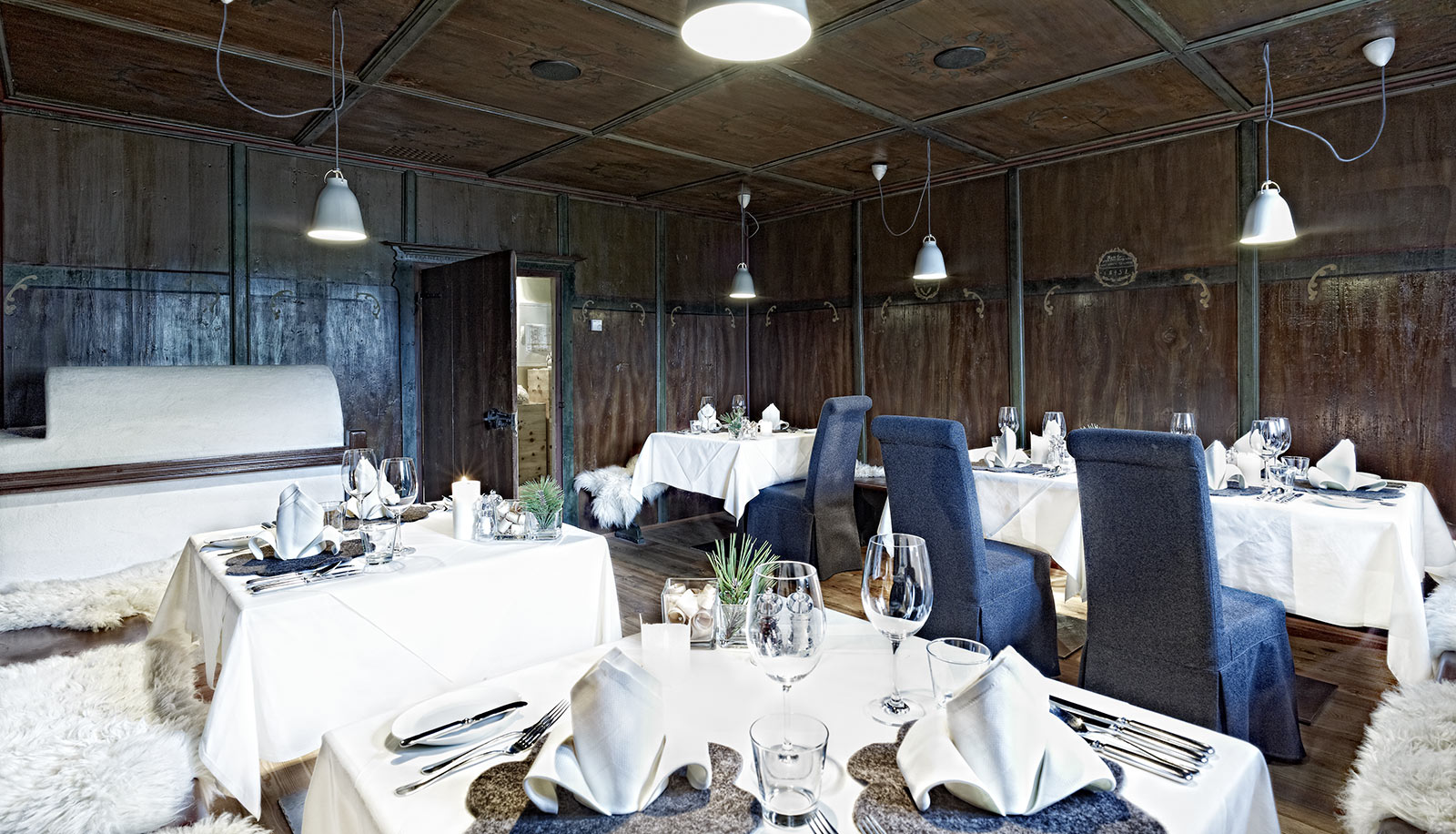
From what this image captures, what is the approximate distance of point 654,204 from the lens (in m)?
6.18

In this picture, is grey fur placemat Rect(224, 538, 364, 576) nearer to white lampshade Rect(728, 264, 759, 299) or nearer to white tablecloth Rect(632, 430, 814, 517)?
white tablecloth Rect(632, 430, 814, 517)

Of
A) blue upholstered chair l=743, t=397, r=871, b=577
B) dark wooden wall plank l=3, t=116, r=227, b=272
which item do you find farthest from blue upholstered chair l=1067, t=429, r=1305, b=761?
dark wooden wall plank l=3, t=116, r=227, b=272

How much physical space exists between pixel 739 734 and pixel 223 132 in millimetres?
4708

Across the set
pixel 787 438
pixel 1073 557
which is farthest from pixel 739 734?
pixel 787 438

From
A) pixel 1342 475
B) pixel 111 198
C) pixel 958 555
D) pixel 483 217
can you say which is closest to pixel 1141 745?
pixel 958 555

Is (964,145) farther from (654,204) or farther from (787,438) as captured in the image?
(654,204)

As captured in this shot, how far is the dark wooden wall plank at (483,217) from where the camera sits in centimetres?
508

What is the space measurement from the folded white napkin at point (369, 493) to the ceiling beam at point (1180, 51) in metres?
3.03

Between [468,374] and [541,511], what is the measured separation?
98.0 inches

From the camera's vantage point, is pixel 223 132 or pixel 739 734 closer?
pixel 739 734

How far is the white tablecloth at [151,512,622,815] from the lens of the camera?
64.7 inches

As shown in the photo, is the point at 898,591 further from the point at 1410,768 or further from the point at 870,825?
the point at 1410,768

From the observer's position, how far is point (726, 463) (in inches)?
182

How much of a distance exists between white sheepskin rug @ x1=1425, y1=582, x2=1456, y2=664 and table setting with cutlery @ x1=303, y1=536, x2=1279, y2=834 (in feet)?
6.43
